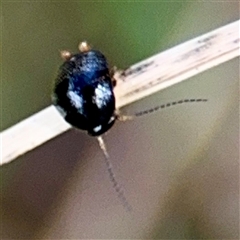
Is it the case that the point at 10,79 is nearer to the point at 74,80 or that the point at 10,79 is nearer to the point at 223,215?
the point at 74,80

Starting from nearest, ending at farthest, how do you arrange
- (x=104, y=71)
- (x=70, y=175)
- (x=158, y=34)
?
(x=104, y=71) < (x=158, y=34) < (x=70, y=175)

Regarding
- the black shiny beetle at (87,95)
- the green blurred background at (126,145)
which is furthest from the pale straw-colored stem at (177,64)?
the green blurred background at (126,145)

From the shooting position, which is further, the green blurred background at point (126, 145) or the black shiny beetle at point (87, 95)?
the green blurred background at point (126, 145)

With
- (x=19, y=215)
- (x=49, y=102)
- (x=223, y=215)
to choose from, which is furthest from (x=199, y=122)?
(x=19, y=215)

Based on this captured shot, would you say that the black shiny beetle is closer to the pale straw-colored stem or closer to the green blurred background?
the pale straw-colored stem

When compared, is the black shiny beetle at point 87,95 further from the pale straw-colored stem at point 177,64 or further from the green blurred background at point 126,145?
the green blurred background at point 126,145

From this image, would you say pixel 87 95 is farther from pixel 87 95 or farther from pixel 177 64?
pixel 177 64

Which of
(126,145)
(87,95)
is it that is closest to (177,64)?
(87,95)
